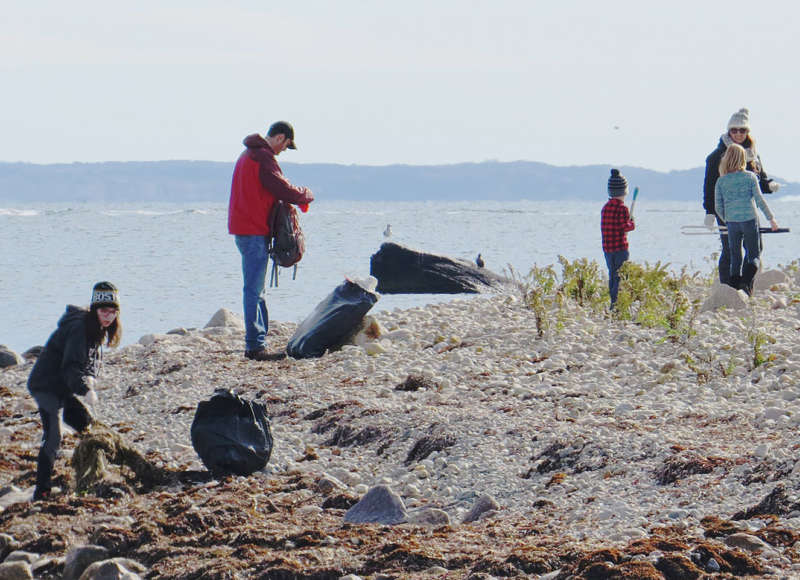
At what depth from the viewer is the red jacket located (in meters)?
9.62

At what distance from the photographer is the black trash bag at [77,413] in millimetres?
6278

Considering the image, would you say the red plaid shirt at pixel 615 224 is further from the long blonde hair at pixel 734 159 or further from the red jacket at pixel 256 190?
the red jacket at pixel 256 190

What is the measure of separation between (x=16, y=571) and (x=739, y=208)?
832 cm

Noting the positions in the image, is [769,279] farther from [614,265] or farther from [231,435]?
[231,435]

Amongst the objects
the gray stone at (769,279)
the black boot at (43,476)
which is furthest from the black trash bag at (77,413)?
the gray stone at (769,279)

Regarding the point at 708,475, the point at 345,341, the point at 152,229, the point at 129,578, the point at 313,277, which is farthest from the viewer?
the point at 152,229

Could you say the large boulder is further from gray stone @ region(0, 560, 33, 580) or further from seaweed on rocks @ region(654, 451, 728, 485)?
gray stone @ region(0, 560, 33, 580)

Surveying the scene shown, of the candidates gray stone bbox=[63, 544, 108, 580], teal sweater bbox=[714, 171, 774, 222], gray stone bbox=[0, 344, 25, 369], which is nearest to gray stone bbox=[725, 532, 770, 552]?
gray stone bbox=[63, 544, 108, 580]

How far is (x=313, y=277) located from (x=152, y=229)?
28812mm

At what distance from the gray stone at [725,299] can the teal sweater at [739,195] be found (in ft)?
2.41

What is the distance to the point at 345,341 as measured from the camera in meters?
10.3

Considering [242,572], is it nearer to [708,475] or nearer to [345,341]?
[708,475]

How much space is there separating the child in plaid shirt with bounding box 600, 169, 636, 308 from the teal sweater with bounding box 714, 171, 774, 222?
3.17ft

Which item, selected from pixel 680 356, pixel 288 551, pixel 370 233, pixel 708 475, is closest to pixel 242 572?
pixel 288 551
